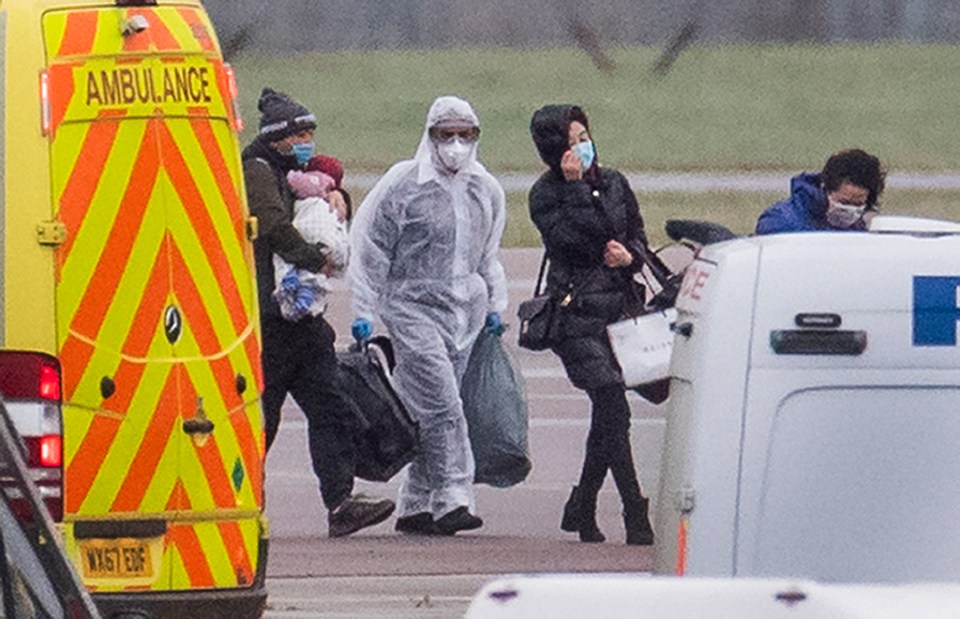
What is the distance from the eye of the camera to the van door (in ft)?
30.1

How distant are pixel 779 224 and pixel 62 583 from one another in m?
6.14

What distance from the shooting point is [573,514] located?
13.4m

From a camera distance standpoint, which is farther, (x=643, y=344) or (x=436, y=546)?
(x=436, y=546)

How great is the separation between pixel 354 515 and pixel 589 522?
0.97 m

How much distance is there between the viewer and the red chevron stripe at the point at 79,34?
9.20 meters

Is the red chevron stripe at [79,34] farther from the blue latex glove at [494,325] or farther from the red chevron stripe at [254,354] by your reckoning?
the blue latex glove at [494,325]

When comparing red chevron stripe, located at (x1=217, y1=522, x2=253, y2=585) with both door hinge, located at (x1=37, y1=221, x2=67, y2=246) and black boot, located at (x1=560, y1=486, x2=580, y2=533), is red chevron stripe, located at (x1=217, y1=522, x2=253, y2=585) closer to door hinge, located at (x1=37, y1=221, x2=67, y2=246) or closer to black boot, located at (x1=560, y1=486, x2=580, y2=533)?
door hinge, located at (x1=37, y1=221, x2=67, y2=246)

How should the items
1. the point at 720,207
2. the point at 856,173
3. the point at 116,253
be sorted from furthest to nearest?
the point at 720,207, the point at 856,173, the point at 116,253

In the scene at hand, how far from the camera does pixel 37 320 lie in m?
9.15

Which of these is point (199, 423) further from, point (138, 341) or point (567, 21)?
point (567, 21)

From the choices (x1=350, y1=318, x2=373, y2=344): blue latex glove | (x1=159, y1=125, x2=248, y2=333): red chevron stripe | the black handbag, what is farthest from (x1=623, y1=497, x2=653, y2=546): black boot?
(x1=159, y1=125, x2=248, y2=333): red chevron stripe

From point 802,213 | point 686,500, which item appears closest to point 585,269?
point 802,213

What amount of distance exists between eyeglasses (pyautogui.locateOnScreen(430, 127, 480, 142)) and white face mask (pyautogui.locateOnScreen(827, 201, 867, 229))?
2.33 m

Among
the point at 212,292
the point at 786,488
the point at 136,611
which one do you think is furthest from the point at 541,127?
the point at 136,611
